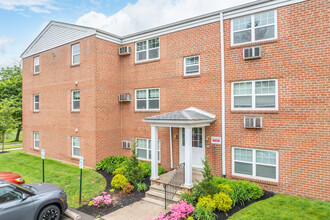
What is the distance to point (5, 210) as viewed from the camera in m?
5.82

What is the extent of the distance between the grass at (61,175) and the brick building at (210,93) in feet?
3.21

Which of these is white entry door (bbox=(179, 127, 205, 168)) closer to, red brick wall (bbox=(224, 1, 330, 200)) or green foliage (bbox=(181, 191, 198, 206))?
red brick wall (bbox=(224, 1, 330, 200))

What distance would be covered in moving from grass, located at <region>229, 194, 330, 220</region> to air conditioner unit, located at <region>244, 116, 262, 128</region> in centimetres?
296

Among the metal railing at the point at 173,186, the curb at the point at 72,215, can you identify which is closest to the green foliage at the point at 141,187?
the metal railing at the point at 173,186

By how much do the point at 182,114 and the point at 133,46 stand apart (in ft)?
22.3

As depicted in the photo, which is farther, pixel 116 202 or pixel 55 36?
pixel 55 36

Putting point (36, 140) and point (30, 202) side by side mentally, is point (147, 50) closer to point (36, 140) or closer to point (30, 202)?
point (30, 202)

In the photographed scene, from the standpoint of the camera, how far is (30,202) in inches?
249

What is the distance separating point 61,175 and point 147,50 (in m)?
8.92

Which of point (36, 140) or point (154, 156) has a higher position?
point (154, 156)

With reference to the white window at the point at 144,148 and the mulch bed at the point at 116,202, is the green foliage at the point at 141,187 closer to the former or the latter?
the mulch bed at the point at 116,202

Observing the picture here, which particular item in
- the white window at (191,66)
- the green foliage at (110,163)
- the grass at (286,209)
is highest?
the white window at (191,66)

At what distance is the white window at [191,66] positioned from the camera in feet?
36.8

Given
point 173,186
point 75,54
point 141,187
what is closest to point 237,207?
point 173,186
